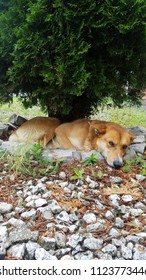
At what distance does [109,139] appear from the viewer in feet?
16.0

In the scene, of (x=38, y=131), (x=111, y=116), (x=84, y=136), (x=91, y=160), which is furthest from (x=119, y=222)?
(x=111, y=116)

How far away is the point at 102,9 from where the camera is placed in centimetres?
431

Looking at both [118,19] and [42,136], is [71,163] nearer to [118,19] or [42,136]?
[42,136]

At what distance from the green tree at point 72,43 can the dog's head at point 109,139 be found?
0.57 metres

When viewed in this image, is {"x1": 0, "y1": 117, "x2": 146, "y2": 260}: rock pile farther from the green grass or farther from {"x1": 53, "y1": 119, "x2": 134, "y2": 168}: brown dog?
the green grass

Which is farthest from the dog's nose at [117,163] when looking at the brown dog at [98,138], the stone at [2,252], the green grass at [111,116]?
the green grass at [111,116]

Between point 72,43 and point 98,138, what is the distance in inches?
Result: 58.2

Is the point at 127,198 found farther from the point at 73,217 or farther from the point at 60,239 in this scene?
the point at 60,239

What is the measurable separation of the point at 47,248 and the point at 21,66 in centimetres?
277

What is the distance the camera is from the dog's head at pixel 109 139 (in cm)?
473

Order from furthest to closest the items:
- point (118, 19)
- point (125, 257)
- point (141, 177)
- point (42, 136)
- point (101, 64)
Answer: point (42, 136) < point (101, 64) < point (118, 19) < point (141, 177) < point (125, 257)

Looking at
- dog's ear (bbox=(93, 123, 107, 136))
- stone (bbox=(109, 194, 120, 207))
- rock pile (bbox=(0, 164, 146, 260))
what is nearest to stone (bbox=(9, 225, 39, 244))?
rock pile (bbox=(0, 164, 146, 260))

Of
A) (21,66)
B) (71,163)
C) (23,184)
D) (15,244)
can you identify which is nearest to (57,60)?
(21,66)

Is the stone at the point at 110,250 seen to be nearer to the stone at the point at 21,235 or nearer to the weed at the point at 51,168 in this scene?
the stone at the point at 21,235
